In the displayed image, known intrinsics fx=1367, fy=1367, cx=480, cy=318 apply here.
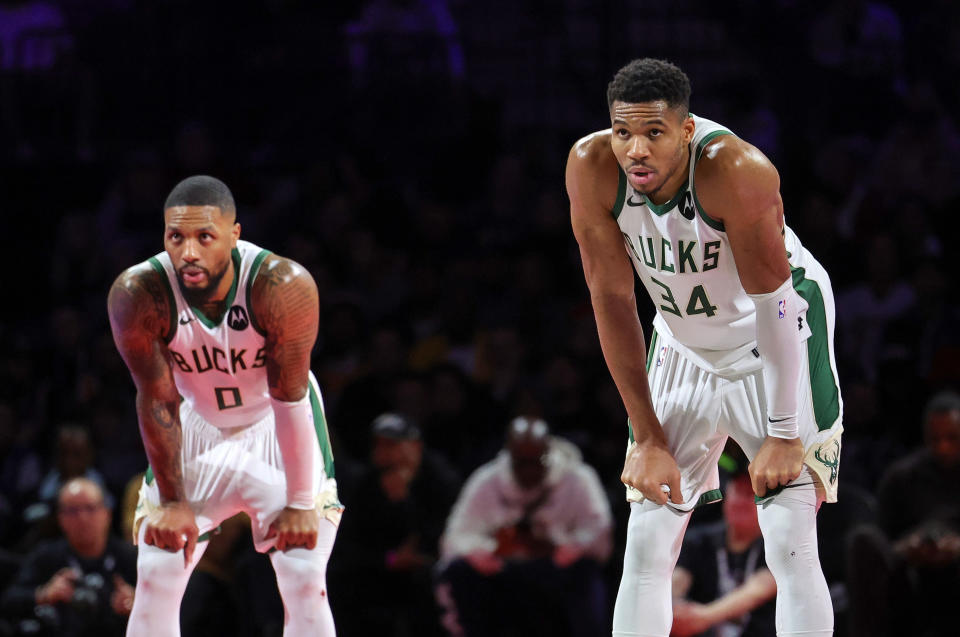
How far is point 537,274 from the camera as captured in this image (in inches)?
317

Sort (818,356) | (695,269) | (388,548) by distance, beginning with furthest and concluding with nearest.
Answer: (388,548)
(818,356)
(695,269)

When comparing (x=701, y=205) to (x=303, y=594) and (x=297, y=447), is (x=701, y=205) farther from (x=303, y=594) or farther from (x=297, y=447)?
(x=303, y=594)

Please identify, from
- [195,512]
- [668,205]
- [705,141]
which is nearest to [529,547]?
[195,512]

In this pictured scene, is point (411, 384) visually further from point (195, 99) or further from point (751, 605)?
point (195, 99)

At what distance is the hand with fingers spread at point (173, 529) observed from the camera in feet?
14.5

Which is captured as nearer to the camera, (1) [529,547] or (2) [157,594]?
(2) [157,594]

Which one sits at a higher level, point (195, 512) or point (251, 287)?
point (251, 287)

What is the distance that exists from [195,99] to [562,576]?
4.82 meters

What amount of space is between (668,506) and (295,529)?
4.27 ft

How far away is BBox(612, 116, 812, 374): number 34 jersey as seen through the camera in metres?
3.77

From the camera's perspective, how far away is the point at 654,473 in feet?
12.5

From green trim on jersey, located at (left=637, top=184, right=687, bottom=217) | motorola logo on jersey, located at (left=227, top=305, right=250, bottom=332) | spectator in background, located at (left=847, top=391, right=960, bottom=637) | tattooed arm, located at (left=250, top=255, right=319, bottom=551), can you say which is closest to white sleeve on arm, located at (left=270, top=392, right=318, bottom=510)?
tattooed arm, located at (left=250, top=255, right=319, bottom=551)

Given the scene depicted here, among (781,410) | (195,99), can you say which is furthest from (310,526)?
(195,99)

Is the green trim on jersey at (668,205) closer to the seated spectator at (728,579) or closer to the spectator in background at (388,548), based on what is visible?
the seated spectator at (728,579)
